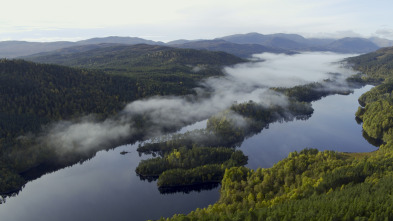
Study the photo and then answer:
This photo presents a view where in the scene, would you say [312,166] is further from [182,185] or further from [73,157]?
[73,157]

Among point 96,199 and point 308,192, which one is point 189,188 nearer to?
point 96,199

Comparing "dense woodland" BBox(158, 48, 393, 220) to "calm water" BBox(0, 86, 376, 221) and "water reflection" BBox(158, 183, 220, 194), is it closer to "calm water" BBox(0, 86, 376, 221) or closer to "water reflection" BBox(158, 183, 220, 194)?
"water reflection" BBox(158, 183, 220, 194)

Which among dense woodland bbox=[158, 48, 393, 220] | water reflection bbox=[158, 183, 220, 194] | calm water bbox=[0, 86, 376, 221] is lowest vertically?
calm water bbox=[0, 86, 376, 221]

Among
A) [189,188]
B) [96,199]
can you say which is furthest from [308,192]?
[96,199]

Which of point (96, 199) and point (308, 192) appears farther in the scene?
point (96, 199)

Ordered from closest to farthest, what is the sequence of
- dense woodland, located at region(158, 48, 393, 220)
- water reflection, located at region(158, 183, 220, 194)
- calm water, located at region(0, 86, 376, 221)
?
dense woodland, located at region(158, 48, 393, 220) < calm water, located at region(0, 86, 376, 221) < water reflection, located at region(158, 183, 220, 194)

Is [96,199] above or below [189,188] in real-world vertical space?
below

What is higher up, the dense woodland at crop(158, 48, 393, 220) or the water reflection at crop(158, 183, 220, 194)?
the dense woodland at crop(158, 48, 393, 220)

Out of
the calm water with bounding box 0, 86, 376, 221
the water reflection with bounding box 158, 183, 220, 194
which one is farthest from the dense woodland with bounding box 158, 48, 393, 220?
the calm water with bounding box 0, 86, 376, 221

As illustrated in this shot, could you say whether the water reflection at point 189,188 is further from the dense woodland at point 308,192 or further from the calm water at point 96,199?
the dense woodland at point 308,192

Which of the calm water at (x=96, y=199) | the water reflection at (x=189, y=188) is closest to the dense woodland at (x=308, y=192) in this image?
the water reflection at (x=189, y=188)

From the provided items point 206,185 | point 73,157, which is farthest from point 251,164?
point 73,157
